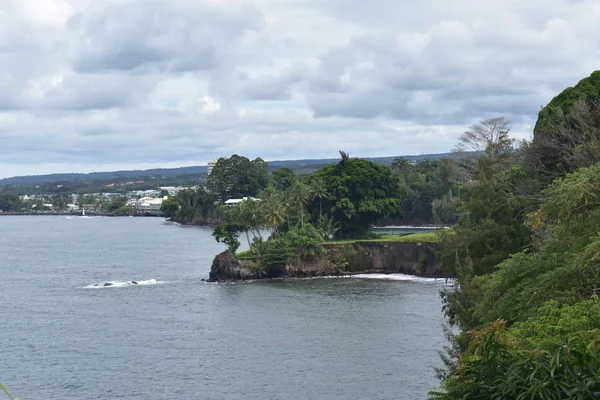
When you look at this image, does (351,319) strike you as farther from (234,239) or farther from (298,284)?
(234,239)

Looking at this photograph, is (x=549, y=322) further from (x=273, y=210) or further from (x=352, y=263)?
(x=273, y=210)

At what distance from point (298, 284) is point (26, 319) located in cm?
2617

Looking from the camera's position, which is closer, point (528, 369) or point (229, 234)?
point (528, 369)

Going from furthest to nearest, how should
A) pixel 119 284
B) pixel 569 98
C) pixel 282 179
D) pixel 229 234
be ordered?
pixel 282 179 → pixel 229 234 → pixel 119 284 → pixel 569 98

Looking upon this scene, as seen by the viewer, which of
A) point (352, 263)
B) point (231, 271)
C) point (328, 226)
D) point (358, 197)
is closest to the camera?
point (231, 271)

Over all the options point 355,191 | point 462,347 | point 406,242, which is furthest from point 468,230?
point 355,191

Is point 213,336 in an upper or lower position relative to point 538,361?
lower

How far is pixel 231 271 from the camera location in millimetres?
86188

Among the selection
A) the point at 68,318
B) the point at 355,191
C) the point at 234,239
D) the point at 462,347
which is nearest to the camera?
the point at 462,347

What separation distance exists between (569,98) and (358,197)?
55965 mm

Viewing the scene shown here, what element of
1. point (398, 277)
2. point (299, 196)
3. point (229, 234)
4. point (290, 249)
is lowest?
point (398, 277)

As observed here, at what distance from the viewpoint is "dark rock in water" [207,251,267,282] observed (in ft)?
282

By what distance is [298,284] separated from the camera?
266ft

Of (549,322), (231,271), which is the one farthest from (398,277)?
(549,322)
